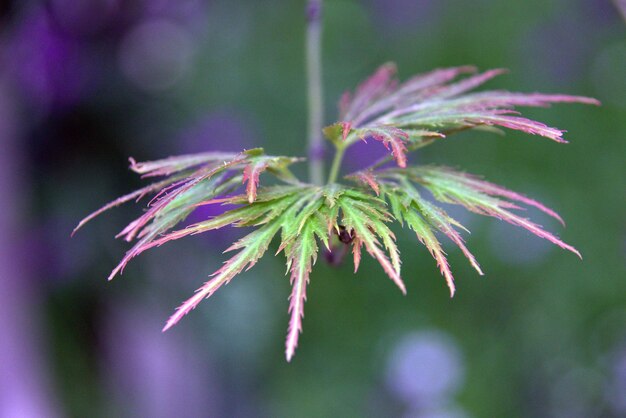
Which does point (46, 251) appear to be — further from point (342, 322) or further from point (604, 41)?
point (604, 41)

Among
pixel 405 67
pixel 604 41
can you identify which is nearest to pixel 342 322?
pixel 405 67

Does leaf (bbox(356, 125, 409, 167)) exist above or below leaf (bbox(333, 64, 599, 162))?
Answer: above

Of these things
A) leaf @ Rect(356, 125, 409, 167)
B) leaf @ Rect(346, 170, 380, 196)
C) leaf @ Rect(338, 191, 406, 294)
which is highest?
leaf @ Rect(356, 125, 409, 167)

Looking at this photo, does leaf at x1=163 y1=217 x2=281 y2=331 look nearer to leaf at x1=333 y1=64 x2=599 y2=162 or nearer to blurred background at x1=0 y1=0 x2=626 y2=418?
leaf at x1=333 y1=64 x2=599 y2=162

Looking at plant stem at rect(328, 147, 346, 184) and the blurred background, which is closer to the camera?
plant stem at rect(328, 147, 346, 184)

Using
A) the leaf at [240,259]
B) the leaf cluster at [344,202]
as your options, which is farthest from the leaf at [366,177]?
the leaf at [240,259]

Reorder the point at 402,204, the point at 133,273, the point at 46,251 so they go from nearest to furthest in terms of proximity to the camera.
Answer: the point at 402,204 < the point at 46,251 < the point at 133,273

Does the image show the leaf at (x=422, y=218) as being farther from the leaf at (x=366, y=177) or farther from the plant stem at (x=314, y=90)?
the plant stem at (x=314, y=90)

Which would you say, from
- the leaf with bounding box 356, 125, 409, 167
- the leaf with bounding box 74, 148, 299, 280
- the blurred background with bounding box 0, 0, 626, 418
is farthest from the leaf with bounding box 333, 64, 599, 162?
the blurred background with bounding box 0, 0, 626, 418
